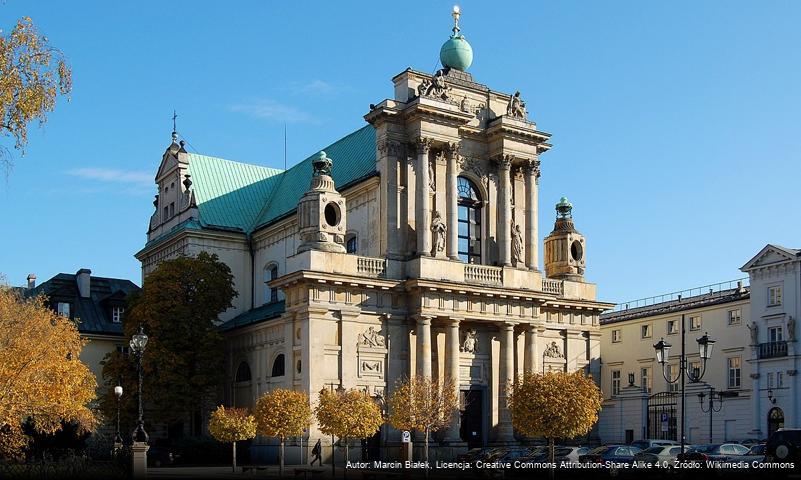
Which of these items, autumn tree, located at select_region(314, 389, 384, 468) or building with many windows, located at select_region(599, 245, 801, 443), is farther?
building with many windows, located at select_region(599, 245, 801, 443)

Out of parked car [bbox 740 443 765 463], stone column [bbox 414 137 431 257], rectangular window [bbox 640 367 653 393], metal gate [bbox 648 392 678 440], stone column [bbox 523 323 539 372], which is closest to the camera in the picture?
parked car [bbox 740 443 765 463]

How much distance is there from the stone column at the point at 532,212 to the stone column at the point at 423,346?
8301 mm

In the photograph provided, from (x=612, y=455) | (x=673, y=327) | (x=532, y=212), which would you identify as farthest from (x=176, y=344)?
(x=673, y=327)

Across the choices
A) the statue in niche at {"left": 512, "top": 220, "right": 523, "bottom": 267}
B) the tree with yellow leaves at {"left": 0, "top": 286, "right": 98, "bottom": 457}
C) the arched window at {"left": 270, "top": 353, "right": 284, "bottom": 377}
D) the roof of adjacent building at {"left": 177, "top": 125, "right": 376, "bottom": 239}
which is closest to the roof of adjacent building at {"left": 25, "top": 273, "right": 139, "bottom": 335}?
the roof of adjacent building at {"left": 177, "top": 125, "right": 376, "bottom": 239}

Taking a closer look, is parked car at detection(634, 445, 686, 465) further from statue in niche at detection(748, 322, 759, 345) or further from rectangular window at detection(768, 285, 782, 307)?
rectangular window at detection(768, 285, 782, 307)

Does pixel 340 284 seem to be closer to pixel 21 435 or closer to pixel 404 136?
pixel 404 136

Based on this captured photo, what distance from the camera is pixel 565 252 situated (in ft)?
→ 213

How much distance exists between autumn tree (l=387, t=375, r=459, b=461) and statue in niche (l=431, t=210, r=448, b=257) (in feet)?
26.0

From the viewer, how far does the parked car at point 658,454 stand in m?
42.8

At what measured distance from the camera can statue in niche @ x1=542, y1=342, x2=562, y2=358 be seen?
61.1 meters

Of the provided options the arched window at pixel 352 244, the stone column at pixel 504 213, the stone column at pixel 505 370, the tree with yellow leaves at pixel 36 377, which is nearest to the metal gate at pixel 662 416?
the stone column at pixel 505 370

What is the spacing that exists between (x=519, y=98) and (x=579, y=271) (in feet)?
36.9

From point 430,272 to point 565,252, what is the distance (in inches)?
505

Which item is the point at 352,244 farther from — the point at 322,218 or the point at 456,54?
the point at 456,54
